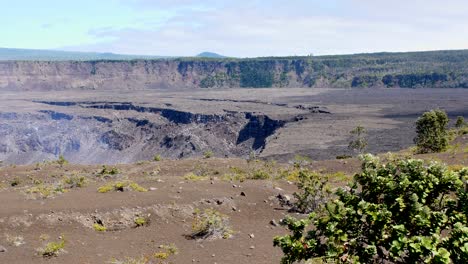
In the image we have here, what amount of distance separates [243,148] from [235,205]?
54035 millimetres

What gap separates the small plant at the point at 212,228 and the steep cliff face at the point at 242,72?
466ft

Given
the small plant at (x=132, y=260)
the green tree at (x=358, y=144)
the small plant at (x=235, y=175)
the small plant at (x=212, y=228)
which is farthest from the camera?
the green tree at (x=358, y=144)

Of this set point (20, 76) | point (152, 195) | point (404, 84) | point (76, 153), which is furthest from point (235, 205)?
point (20, 76)

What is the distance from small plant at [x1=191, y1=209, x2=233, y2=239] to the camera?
15.5m

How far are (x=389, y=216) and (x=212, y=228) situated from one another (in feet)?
31.5

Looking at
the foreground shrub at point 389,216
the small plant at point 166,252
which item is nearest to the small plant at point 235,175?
the small plant at point 166,252

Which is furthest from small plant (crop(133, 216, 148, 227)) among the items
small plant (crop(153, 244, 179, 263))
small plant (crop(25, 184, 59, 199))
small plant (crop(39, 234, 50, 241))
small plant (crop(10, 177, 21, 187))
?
small plant (crop(10, 177, 21, 187))

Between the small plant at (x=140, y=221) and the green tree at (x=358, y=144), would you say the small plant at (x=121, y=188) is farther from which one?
the green tree at (x=358, y=144)

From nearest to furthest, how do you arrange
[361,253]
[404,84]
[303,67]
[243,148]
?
[361,253] → [243,148] → [404,84] → [303,67]

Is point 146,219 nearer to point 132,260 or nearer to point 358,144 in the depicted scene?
point 132,260

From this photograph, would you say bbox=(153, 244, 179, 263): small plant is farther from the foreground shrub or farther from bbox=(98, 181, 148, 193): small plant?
the foreground shrub

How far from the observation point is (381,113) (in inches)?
3563

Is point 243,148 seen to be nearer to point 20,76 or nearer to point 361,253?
point 361,253

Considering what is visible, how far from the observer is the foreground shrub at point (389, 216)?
6555mm
